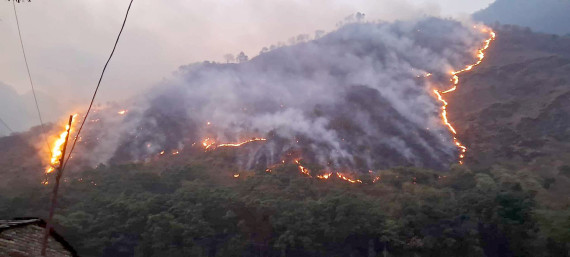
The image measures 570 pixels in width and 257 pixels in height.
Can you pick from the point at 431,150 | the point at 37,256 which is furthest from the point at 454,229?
the point at 431,150

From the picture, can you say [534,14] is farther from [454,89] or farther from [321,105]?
[321,105]

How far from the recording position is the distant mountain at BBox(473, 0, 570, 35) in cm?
12238

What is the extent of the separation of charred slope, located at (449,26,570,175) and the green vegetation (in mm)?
23875

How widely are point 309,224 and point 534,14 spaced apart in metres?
139

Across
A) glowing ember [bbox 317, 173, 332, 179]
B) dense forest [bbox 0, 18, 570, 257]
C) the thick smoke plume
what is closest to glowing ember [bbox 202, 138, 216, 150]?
the thick smoke plume

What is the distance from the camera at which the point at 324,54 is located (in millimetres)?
105875

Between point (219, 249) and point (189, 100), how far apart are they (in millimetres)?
57492

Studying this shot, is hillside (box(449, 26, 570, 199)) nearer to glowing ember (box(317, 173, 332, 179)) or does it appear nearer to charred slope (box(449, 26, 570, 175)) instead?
charred slope (box(449, 26, 570, 175))

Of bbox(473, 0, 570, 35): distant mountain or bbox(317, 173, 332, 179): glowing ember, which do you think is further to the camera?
bbox(473, 0, 570, 35): distant mountain

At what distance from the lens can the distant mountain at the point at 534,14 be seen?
122375mm

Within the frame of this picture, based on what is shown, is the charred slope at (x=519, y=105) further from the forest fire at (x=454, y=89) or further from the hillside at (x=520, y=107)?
the forest fire at (x=454, y=89)

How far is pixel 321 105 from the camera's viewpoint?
3076 inches

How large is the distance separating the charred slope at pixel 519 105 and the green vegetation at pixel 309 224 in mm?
23875

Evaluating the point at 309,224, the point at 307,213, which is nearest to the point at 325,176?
the point at 307,213
